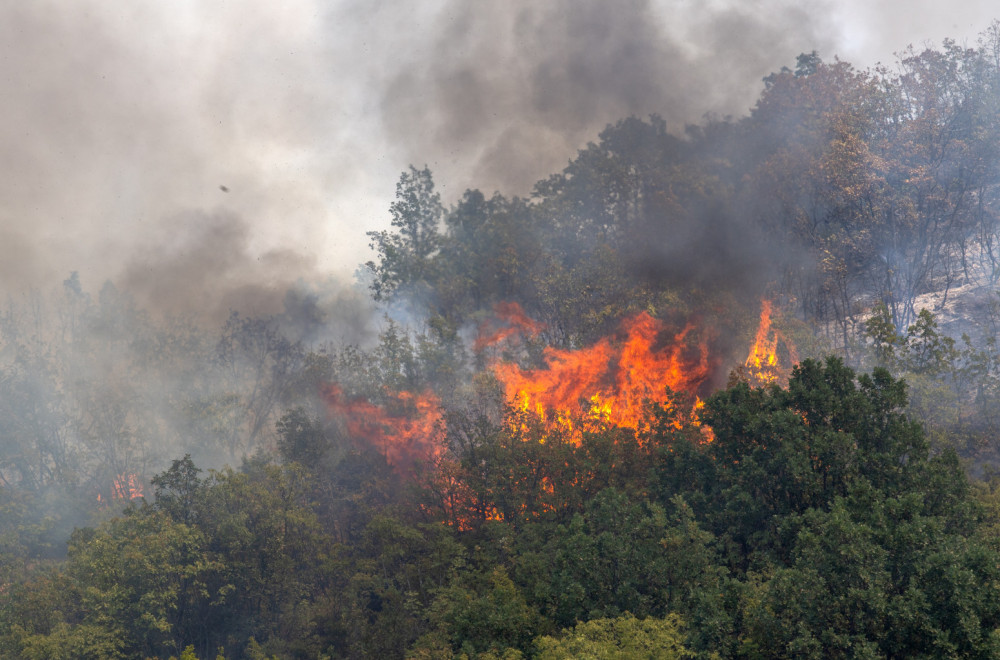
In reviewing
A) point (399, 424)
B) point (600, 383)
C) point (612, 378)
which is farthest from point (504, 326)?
point (612, 378)

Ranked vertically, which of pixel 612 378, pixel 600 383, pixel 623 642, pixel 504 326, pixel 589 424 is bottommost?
pixel 623 642

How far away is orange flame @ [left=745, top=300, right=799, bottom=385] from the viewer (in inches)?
1997

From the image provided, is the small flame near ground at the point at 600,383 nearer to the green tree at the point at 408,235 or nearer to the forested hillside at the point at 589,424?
the forested hillside at the point at 589,424

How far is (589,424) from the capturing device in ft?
152

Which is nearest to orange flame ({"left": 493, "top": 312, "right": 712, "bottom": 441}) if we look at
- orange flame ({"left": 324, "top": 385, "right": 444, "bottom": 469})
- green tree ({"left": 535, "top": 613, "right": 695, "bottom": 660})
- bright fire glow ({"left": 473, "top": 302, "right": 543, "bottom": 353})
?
orange flame ({"left": 324, "top": 385, "right": 444, "bottom": 469})

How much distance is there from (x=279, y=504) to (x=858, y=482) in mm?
29421

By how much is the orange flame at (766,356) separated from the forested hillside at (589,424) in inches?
9.0

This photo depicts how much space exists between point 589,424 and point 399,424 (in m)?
16.7

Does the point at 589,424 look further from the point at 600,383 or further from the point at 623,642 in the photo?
the point at 623,642

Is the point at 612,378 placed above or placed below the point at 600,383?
above

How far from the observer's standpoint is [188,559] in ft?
132

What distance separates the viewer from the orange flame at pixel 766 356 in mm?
50719

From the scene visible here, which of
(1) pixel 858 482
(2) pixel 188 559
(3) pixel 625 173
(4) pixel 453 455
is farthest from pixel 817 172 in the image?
(2) pixel 188 559

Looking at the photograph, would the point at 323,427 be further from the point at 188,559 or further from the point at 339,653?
the point at 339,653
